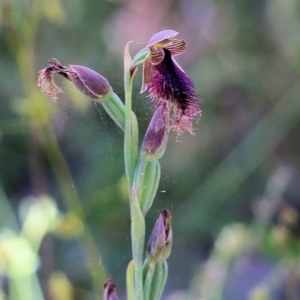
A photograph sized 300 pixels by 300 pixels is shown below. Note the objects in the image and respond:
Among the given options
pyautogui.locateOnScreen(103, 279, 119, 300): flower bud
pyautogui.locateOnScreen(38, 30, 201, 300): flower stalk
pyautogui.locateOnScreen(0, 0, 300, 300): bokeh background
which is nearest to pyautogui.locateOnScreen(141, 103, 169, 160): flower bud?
pyautogui.locateOnScreen(38, 30, 201, 300): flower stalk

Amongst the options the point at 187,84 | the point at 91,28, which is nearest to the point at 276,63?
the point at 91,28

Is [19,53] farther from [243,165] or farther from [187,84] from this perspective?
[243,165]

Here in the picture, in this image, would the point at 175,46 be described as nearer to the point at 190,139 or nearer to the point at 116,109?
the point at 116,109

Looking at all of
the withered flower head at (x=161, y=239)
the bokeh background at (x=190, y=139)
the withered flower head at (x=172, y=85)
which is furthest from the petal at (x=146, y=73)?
the bokeh background at (x=190, y=139)

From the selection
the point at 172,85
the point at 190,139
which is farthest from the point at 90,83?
the point at 190,139

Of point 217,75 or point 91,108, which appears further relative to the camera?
point 217,75

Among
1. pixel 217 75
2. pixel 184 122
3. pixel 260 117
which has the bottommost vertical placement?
pixel 184 122

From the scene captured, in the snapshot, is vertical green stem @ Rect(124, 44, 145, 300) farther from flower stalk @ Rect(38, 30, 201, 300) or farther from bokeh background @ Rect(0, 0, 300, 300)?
bokeh background @ Rect(0, 0, 300, 300)
